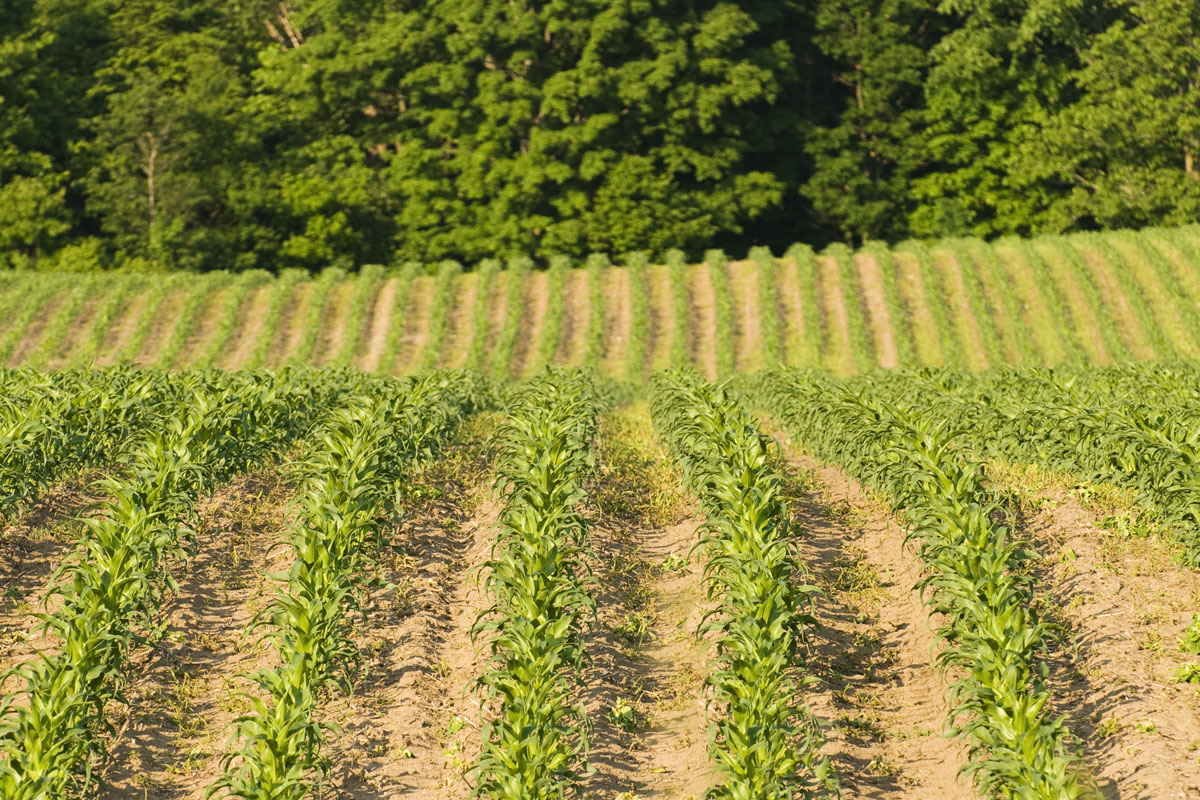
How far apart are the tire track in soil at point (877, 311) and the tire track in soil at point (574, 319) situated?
27.2ft

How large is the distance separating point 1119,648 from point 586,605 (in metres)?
5.14

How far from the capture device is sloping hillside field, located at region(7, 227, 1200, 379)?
35.0 meters

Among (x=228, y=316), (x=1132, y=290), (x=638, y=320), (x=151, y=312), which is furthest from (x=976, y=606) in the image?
(x=151, y=312)

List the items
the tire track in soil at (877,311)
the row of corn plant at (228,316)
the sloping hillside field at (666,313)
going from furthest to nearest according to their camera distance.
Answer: the tire track in soil at (877,311) → the sloping hillside field at (666,313) → the row of corn plant at (228,316)

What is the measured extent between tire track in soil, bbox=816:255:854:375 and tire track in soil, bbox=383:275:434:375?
449 inches

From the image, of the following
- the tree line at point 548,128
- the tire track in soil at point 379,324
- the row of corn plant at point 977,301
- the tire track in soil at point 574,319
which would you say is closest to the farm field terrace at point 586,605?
the tire track in soil at point 379,324

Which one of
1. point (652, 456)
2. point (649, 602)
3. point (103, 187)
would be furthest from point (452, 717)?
point (103, 187)

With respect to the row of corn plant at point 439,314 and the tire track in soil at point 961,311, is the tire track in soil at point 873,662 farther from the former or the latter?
the tire track in soil at point 961,311

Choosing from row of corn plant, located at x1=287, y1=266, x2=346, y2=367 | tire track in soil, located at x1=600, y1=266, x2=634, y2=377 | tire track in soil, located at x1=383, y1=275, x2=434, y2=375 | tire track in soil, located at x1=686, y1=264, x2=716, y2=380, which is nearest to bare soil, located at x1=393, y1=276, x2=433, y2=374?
tire track in soil, located at x1=383, y1=275, x2=434, y2=375

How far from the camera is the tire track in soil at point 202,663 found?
1052 centimetres

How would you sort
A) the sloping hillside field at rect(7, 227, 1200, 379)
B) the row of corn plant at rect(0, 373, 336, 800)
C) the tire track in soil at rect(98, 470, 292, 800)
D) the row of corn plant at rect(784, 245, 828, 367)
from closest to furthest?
the row of corn plant at rect(0, 373, 336, 800) → the tire track in soil at rect(98, 470, 292, 800) → the sloping hillside field at rect(7, 227, 1200, 379) → the row of corn plant at rect(784, 245, 828, 367)

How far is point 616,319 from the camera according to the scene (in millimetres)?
37250

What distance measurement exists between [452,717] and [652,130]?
38530 mm

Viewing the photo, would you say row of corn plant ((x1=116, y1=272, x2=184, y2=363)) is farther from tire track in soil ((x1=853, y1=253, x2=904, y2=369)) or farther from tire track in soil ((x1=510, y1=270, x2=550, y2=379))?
tire track in soil ((x1=853, y1=253, x2=904, y2=369))
